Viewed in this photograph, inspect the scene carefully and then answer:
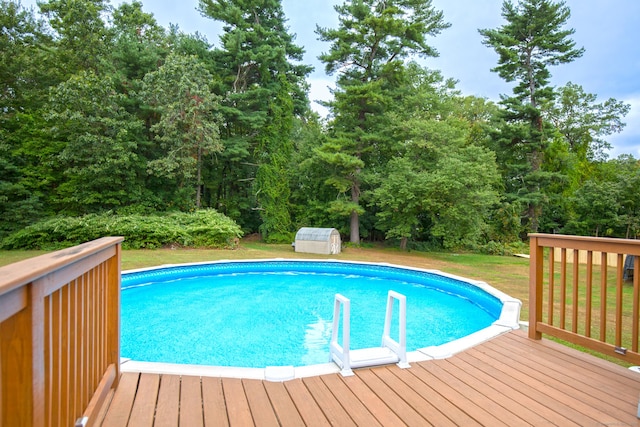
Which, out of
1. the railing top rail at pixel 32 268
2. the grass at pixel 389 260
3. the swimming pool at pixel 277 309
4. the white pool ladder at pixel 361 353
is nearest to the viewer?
the railing top rail at pixel 32 268

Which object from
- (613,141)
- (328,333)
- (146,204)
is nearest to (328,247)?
(328,333)

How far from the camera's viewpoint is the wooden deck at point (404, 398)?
1.89 meters

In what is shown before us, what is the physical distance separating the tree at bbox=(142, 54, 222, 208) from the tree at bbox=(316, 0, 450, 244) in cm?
445

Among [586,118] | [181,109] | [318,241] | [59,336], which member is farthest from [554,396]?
[586,118]

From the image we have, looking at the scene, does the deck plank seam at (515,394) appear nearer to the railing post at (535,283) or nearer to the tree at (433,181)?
the railing post at (535,283)

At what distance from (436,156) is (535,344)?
10.2 m

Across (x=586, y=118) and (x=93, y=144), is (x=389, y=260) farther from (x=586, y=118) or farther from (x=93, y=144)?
(x=586, y=118)

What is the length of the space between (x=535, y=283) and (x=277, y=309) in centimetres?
401

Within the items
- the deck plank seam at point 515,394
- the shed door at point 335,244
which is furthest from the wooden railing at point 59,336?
the shed door at point 335,244

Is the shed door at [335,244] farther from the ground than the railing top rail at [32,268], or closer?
closer

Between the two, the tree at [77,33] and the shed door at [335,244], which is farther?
the tree at [77,33]

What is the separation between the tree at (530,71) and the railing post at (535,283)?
13.1 meters

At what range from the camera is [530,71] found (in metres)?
14.7

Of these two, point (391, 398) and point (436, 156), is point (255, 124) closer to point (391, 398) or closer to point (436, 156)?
point (436, 156)
